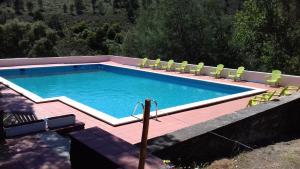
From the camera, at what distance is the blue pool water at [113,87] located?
11.9 m

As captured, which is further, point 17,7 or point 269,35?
point 17,7

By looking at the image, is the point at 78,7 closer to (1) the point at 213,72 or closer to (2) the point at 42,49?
(2) the point at 42,49

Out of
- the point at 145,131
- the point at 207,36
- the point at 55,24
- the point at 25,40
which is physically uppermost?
the point at 55,24

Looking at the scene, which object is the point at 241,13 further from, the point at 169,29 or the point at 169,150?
the point at 169,150

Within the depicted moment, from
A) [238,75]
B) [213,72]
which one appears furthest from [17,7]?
[238,75]

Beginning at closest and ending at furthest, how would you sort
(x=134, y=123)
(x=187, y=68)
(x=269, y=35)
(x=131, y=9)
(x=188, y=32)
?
1. (x=134, y=123)
2. (x=187, y=68)
3. (x=269, y=35)
4. (x=188, y=32)
5. (x=131, y=9)

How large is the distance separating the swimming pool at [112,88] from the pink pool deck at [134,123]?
293mm

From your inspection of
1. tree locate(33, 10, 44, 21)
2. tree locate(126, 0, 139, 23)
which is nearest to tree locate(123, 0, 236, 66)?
tree locate(33, 10, 44, 21)

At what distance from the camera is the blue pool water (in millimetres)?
11875

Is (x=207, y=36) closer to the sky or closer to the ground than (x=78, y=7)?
closer to the ground

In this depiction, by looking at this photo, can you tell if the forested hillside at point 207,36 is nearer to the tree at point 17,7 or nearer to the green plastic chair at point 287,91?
the green plastic chair at point 287,91

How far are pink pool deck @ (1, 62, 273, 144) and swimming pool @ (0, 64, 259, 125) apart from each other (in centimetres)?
29

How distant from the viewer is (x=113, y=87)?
47.2 feet

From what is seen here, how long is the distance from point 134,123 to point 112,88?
672cm
